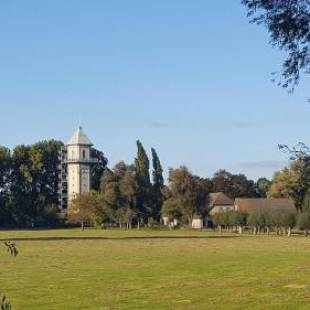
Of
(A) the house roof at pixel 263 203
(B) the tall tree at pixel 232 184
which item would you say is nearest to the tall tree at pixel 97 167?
(B) the tall tree at pixel 232 184

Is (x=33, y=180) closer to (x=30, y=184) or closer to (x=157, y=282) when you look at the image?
(x=30, y=184)

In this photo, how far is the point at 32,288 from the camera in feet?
78.7

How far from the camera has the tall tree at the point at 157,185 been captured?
125 metres

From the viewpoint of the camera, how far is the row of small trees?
310ft

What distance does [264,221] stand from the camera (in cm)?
9981

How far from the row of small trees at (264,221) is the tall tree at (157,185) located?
535 inches

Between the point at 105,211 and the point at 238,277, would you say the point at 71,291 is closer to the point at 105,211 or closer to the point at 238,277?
the point at 238,277

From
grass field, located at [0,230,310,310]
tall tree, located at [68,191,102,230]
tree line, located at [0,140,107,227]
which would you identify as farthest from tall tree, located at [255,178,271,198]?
grass field, located at [0,230,310,310]

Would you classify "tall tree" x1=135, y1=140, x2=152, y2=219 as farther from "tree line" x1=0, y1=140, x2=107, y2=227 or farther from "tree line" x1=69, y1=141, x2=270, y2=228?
"tree line" x1=0, y1=140, x2=107, y2=227

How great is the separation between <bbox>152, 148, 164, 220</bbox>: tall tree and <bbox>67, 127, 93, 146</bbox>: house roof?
95.4 ft

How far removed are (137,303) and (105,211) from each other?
98777 millimetres

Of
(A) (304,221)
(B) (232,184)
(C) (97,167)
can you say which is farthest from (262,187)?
(A) (304,221)

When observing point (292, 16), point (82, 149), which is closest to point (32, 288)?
point (292, 16)

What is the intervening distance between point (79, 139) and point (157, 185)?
35.7 meters
